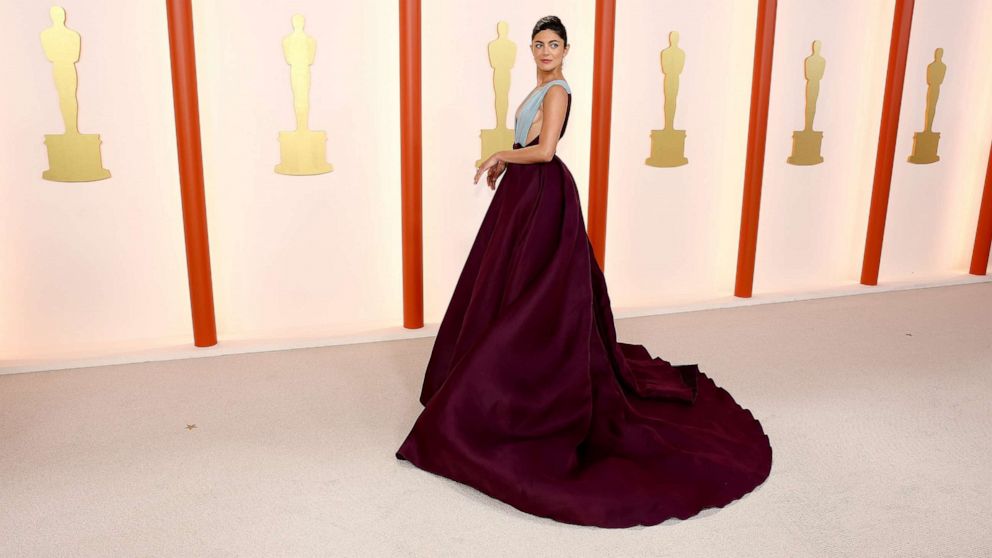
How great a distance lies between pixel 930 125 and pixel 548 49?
352 cm

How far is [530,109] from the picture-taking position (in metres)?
2.54

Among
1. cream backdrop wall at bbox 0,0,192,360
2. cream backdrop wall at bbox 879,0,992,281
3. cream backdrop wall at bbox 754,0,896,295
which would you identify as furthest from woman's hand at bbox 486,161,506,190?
cream backdrop wall at bbox 879,0,992,281

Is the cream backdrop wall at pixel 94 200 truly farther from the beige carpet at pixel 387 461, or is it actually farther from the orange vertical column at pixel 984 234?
the orange vertical column at pixel 984 234

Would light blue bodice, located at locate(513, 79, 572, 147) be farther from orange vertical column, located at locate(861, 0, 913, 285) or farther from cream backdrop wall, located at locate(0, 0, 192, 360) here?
orange vertical column, located at locate(861, 0, 913, 285)

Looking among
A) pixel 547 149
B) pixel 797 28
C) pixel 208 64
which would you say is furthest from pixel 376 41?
pixel 797 28

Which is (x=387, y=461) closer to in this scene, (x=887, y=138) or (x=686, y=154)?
(x=686, y=154)

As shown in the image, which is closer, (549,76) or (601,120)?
(549,76)

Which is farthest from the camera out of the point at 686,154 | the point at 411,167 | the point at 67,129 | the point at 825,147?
the point at 825,147

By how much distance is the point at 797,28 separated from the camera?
4.44m

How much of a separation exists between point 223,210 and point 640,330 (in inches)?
84.2

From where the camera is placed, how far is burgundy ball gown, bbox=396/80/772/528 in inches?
88.7

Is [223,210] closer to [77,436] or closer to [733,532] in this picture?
[77,436]

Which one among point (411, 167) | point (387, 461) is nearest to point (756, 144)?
point (411, 167)

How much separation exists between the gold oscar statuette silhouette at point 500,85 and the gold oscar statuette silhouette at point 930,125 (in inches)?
107
